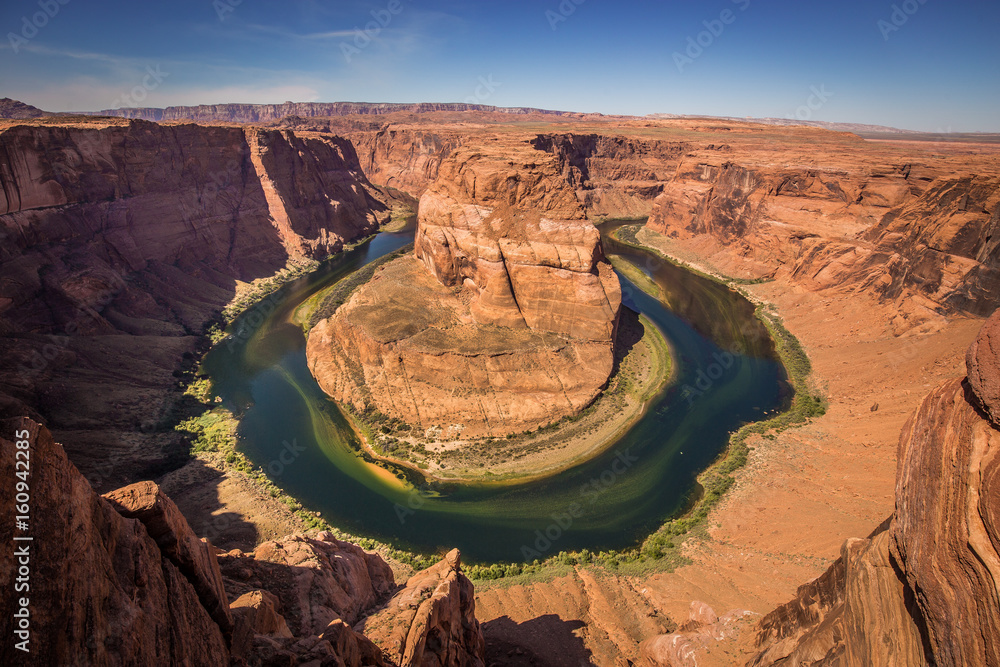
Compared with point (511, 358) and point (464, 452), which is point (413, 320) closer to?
point (511, 358)

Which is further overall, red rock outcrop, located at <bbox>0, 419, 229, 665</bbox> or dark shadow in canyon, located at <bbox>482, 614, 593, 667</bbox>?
dark shadow in canyon, located at <bbox>482, 614, 593, 667</bbox>

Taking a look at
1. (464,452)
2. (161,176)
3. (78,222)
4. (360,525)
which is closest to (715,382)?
(464,452)

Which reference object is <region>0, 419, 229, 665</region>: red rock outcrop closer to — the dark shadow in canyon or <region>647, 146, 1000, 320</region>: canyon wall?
the dark shadow in canyon

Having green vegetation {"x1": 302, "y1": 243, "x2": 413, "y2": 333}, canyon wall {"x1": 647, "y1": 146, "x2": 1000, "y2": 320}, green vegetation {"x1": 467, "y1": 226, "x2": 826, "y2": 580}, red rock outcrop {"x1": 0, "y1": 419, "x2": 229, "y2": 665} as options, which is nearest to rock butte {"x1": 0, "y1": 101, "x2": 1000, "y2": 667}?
red rock outcrop {"x1": 0, "y1": 419, "x2": 229, "y2": 665}

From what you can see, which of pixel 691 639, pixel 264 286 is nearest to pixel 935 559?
pixel 691 639

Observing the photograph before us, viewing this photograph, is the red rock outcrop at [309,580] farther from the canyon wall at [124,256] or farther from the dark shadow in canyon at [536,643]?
the canyon wall at [124,256]

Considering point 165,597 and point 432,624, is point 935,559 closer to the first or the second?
point 432,624
